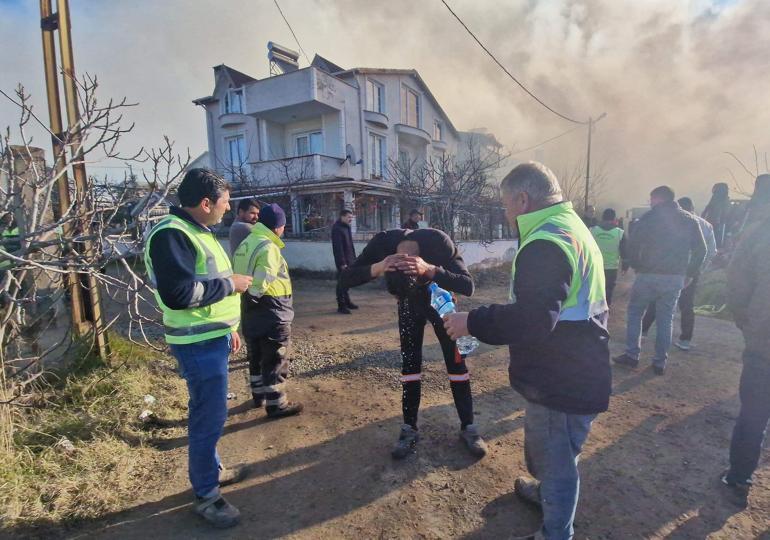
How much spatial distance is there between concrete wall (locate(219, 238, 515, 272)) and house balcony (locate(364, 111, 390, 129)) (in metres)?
7.86

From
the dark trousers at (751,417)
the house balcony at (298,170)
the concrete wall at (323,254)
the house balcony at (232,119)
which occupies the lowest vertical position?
the dark trousers at (751,417)

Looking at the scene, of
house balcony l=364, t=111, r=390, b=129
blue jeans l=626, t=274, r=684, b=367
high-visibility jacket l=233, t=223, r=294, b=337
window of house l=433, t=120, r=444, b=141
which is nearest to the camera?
high-visibility jacket l=233, t=223, r=294, b=337

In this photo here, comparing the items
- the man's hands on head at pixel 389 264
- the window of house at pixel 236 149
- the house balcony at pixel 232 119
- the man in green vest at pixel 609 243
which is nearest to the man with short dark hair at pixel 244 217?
the man's hands on head at pixel 389 264

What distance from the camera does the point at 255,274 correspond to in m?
3.33

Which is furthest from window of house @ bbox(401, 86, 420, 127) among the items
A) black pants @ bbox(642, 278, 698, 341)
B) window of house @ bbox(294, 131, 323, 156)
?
black pants @ bbox(642, 278, 698, 341)

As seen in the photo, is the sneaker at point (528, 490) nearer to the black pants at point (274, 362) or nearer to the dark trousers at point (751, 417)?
the dark trousers at point (751, 417)

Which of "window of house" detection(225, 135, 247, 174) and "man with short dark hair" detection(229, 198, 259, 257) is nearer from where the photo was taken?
"man with short dark hair" detection(229, 198, 259, 257)

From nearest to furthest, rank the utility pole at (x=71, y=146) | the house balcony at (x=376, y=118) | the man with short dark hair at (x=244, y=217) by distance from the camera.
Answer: the utility pole at (x=71, y=146)
the man with short dark hair at (x=244, y=217)
the house balcony at (x=376, y=118)

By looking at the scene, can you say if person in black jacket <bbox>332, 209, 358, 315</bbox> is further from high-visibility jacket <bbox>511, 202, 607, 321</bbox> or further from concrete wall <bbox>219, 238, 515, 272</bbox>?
high-visibility jacket <bbox>511, 202, 607, 321</bbox>

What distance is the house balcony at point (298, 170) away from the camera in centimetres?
1520

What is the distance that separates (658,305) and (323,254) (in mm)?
9274

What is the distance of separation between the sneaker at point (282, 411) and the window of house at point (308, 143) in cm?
1557

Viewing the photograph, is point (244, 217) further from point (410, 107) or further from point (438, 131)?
point (438, 131)

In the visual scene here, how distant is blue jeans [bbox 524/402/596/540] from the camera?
1861 mm
